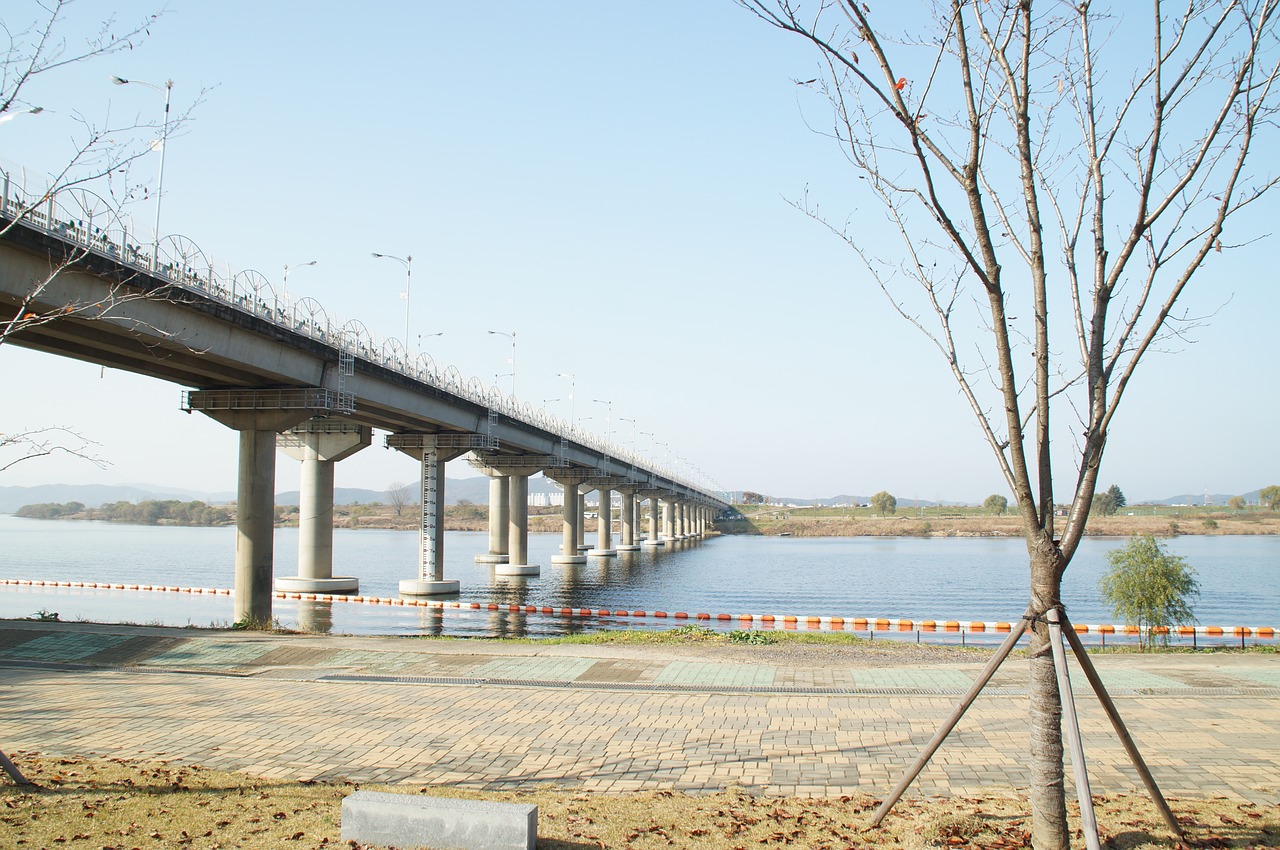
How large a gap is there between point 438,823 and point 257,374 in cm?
3019

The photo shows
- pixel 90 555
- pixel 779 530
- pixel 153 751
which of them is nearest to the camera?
pixel 153 751

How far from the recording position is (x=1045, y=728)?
7176 mm

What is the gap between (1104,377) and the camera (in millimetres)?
7645

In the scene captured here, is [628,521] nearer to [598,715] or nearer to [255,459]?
[255,459]

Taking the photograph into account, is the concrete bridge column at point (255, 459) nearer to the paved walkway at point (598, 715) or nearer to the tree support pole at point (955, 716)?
the paved walkway at point (598, 715)

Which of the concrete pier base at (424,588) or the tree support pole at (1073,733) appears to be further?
the concrete pier base at (424,588)

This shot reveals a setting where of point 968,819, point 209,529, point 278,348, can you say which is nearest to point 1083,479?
point 968,819

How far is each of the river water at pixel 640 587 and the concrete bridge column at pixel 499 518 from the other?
242 centimetres

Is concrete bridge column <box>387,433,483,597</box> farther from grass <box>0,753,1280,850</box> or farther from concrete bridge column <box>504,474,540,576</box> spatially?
grass <box>0,753,1280,850</box>

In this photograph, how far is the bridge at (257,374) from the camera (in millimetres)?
22609

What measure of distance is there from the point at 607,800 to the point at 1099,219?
6.46m

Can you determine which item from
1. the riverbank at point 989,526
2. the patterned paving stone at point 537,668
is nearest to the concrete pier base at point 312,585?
the patterned paving stone at point 537,668

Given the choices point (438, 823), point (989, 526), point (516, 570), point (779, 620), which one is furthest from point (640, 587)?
point (989, 526)

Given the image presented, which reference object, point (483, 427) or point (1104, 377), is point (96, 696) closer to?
point (1104, 377)
